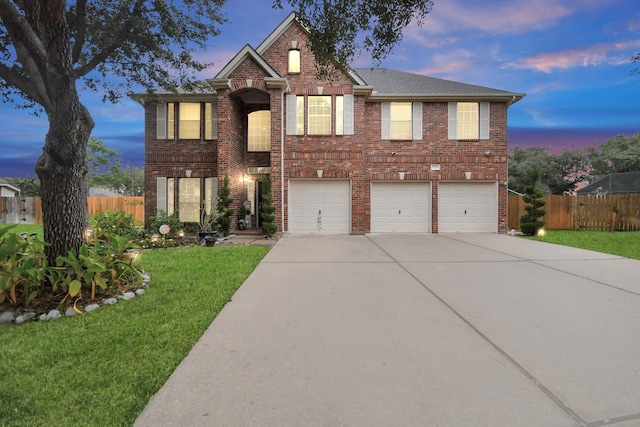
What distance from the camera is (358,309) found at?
13.8 ft

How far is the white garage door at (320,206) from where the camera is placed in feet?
42.3

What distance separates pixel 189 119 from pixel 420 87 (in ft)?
33.1

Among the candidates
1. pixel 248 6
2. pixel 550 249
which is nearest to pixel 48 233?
pixel 248 6

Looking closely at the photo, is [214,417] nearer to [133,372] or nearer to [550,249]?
[133,372]

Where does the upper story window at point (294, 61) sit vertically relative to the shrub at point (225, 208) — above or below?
above

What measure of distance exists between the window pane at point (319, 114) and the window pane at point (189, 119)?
506 centimetres

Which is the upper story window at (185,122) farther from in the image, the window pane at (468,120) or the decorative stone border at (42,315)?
the decorative stone border at (42,315)

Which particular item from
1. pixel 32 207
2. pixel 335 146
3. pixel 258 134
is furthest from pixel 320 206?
pixel 32 207

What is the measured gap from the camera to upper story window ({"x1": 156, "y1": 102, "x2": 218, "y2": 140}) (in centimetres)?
1373

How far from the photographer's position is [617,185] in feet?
88.4

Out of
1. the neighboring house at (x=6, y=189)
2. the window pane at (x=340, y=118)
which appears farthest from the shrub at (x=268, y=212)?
the neighboring house at (x=6, y=189)

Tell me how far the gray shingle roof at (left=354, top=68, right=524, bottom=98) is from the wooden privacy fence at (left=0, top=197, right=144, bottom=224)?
1636cm

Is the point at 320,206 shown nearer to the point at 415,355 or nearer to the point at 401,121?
the point at 401,121

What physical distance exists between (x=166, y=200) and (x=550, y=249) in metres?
14.2
